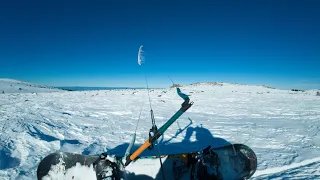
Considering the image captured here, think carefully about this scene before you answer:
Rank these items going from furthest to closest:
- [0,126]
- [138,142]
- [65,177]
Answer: [0,126] < [138,142] < [65,177]

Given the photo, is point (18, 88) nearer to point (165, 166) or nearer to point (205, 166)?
point (165, 166)

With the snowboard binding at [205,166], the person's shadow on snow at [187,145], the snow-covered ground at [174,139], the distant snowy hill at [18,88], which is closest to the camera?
the snowboard binding at [205,166]

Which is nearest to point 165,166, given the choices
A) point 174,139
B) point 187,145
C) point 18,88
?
point 187,145

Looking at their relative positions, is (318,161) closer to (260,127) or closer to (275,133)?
(275,133)

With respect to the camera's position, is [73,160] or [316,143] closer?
[73,160]

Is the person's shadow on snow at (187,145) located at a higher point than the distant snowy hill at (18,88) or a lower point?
lower

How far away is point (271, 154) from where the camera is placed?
6844 mm

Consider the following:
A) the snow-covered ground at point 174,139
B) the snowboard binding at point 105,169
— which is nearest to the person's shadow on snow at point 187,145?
the snow-covered ground at point 174,139

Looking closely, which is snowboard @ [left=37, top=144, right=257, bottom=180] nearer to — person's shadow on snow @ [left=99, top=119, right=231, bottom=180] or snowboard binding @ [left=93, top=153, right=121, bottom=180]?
snowboard binding @ [left=93, top=153, right=121, bottom=180]

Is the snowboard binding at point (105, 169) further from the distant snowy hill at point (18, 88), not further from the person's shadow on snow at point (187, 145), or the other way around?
the distant snowy hill at point (18, 88)

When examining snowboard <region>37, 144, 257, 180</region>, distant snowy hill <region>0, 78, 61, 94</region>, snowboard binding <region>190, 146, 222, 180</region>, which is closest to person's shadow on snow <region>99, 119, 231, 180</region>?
snowboard <region>37, 144, 257, 180</region>

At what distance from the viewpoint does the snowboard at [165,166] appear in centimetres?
454

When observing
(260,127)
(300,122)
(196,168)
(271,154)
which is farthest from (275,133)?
(196,168)

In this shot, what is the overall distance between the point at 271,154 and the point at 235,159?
8.76 feet
